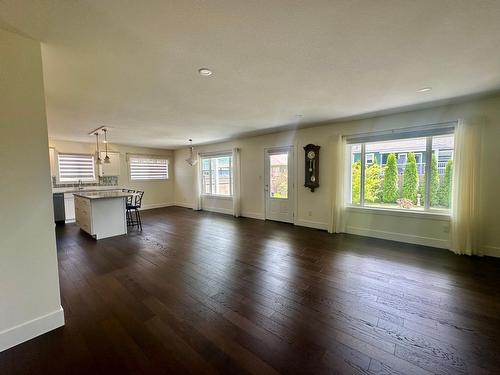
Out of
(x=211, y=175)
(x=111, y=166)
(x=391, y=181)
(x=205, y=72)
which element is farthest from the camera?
(x=211, y=175)

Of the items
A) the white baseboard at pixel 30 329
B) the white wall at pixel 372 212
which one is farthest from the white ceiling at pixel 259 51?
the white baseboard at pixel 30 329

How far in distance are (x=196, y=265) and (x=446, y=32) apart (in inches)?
143

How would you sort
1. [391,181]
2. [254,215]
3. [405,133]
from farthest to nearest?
[254,215]
[391,181]
[405,133]

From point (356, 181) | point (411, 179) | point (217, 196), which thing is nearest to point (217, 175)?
point (217, 196)

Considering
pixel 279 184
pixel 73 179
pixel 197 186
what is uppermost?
pixel 73 179

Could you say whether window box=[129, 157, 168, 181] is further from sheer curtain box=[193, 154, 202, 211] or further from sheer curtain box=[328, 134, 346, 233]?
sheer curtain box=[328, 134, 346, 233]

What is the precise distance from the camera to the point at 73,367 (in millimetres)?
1489

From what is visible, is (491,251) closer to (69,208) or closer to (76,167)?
(69,208)

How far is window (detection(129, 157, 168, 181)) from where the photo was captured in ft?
25.8

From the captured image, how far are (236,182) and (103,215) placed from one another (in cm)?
356

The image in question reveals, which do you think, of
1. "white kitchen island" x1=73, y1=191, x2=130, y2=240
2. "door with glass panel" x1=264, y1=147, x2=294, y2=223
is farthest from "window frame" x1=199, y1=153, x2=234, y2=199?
"white kitchen island" x1=73, y1=191, x2=130, y2=240

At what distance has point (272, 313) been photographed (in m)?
2.05

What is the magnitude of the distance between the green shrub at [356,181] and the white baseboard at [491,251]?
6.55 ft

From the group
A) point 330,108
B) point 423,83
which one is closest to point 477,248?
point 423,83
